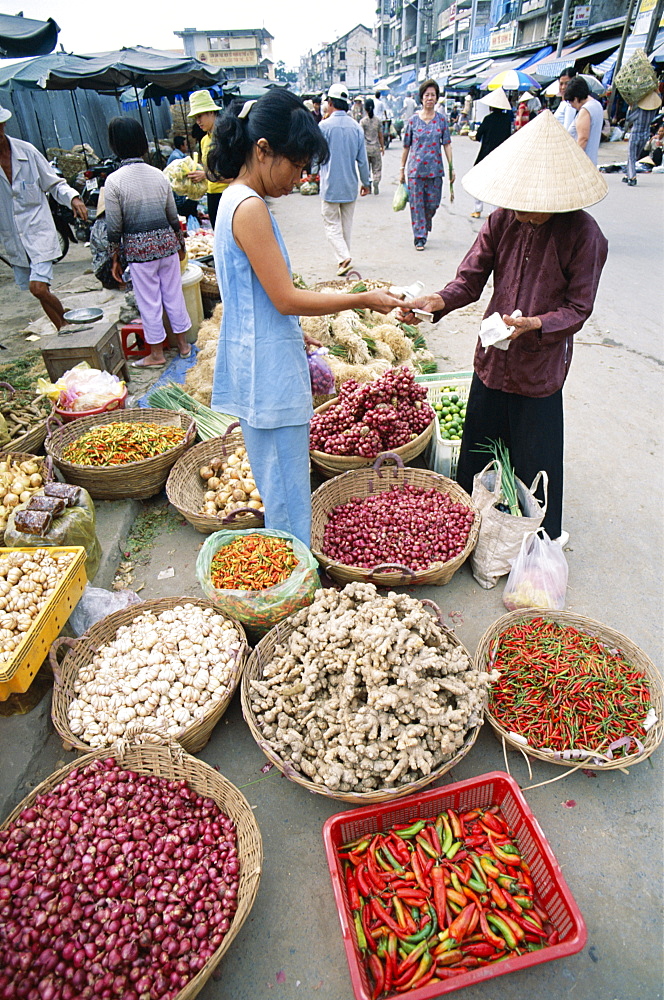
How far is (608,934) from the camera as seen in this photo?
182cm

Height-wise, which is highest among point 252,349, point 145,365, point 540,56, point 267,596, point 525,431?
point 540,56

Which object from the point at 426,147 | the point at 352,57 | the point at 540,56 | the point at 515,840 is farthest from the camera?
the point at 352,57

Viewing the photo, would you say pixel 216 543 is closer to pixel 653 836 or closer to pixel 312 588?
pixel 312 588

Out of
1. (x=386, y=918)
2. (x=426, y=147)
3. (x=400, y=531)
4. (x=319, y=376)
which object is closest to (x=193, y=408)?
(x=319, y=376)

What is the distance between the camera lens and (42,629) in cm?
231

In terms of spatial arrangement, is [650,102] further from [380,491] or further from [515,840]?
Result: [515,840]

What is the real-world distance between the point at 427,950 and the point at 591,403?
426 cm

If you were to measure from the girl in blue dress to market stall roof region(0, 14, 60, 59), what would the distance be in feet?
17.6

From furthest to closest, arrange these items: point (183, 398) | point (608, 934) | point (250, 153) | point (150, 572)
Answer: point (183, 398) → point (150, 572) → point (250, 153) → point (608, 934)

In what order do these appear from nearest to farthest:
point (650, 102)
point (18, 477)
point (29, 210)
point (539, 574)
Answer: point (539, 574) → point (18, 477) → point (29, 210) → point (650, 102)

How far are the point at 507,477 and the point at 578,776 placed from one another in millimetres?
1439

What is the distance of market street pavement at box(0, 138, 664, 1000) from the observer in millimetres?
1770

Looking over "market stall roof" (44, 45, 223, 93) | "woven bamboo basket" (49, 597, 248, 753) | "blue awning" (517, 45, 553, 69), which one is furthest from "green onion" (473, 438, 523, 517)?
"blue awning" (517, 45, 553, 69)

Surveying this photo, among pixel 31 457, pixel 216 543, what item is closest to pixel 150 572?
pixel 216 543
